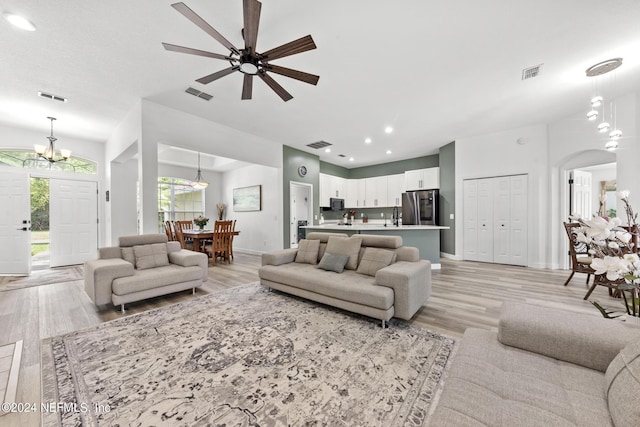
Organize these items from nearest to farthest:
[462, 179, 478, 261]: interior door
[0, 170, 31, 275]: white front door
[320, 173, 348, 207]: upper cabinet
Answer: [0, 170, 31, 275]: white front door < [462, 179, 478, 261]: interior door < [320, 173, 348, 207]: upper cabinet

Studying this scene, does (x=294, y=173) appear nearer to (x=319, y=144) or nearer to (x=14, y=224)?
(x=319, y=144)

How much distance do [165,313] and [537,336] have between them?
3431 mm

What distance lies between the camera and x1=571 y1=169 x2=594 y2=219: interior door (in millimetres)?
4922

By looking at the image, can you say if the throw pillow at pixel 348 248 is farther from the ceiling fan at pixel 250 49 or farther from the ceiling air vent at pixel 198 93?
the ceiling air vent at pixel 198 93

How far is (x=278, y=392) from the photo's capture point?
1.61 meters

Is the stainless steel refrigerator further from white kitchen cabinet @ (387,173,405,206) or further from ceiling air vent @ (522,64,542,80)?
ceiling air vent @ (522,64,542,80)

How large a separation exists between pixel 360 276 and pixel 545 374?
202cm

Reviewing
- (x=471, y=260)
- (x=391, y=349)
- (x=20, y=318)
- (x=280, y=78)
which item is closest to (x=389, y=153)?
(x=471, y=260)

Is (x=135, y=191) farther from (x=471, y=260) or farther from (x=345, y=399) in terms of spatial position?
(x=471, y=260)

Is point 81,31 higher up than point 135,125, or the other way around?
point 81,31

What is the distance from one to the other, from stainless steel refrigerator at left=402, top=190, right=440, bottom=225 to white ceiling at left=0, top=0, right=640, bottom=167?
88.1 inches

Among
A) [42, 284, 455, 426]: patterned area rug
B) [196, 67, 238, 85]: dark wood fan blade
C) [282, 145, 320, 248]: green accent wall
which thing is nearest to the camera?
[42, 284, 455, 426]: patterned area rug

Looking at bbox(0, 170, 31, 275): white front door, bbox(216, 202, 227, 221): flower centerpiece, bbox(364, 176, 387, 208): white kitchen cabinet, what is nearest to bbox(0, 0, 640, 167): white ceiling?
bbox(0, 170, 31, 275): white front door

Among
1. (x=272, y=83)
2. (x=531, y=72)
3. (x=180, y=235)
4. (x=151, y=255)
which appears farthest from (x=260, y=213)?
(x=531, y=72)
